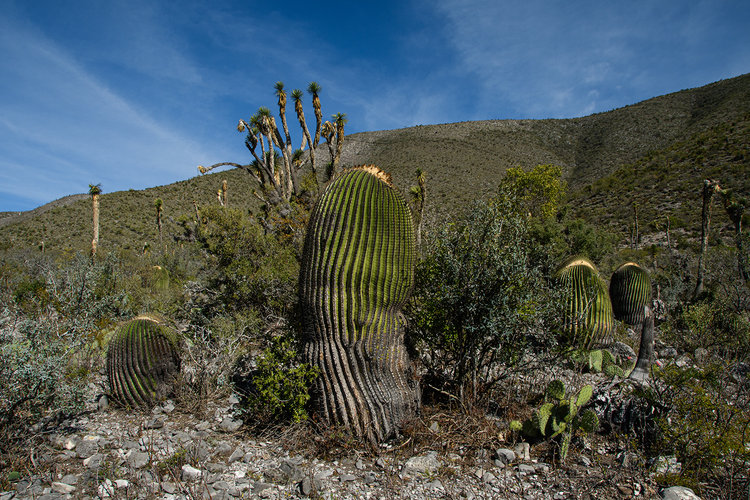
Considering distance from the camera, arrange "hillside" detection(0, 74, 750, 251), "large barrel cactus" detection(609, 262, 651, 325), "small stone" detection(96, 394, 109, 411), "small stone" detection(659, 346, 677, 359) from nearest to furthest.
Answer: "small stone" detection(96, 394, 109, 411) → "small stone" detection(659, 346, 677, 359) → "large barrel cactus" detection(609, 262, 651, 325) → "hillside" detection(0, 74, 750, 251)

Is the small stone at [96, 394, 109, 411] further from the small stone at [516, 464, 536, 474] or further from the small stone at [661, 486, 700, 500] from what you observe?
the small stone at [661, 486, 700, 500]

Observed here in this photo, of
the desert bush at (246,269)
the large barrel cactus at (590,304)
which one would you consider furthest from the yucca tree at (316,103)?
the large barrel cactus at (590,304)

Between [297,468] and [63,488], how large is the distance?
1.88 meters

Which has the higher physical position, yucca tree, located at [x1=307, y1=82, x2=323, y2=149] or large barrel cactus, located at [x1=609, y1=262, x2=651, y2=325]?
yucca tree, located at [x1=307, y1=82, x2=323, y2=149]

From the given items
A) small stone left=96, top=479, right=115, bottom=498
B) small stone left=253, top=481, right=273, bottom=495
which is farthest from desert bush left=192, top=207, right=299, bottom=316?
small stone left=96, top=479, right=115, bottom=498

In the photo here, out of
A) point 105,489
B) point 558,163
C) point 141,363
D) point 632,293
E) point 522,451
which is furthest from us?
point 558,163

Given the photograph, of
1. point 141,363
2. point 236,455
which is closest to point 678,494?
point 236,455

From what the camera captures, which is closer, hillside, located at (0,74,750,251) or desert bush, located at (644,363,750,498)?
desert bush, located at (644,363,750,498)

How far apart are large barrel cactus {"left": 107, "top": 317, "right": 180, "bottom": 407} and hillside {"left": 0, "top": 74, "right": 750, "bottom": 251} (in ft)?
45.6

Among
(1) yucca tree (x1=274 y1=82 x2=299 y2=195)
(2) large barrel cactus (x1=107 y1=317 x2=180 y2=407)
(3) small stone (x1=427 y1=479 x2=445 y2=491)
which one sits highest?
(1) yucca tree (x1=274 y1=82 x2=299 y2=195)

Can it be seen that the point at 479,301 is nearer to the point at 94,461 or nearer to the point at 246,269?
the point at 94,461

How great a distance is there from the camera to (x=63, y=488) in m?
3.32

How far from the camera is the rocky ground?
3.37 m

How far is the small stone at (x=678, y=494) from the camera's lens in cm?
323
